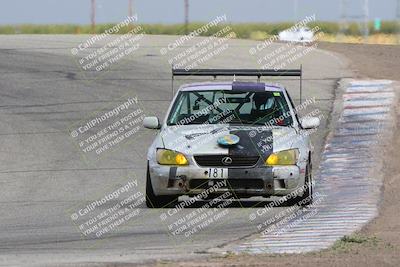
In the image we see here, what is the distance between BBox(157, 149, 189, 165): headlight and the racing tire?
272 millimetres

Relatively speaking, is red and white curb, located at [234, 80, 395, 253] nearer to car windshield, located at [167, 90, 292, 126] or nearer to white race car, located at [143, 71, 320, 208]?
white race car, located at [143, 71, 320, 208]

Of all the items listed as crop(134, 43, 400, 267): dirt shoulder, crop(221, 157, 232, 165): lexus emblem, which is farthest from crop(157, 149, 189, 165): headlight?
crop(134, 43, 400, 267): dirt shoulder

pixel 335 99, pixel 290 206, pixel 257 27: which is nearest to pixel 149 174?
pixel 290 206

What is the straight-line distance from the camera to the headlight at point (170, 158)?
13.8 m

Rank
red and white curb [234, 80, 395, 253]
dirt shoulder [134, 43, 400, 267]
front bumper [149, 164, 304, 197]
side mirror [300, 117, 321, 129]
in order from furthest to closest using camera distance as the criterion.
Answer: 1. side mirror [300, 117, 321, 129]
2. front bumper [149, 164, 304, 197]
3. red and white curb [234, 80, 395, 253]
4. dirt shoulder [134, 43, 400, 267]

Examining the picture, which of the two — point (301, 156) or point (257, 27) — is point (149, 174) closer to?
point (301, 156)

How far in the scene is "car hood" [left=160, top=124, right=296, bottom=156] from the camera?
13859 mm

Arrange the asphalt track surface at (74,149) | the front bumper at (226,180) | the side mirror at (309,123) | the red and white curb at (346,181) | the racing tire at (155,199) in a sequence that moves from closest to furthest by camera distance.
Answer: the asphalt track surface at (74,149)
the red and white curb at (346,181)
the front bumper at (226,180)
the racing tire at (155,199)
the side mirror at (309,123)

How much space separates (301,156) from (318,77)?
50.7ft

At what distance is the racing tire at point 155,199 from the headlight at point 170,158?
272mm

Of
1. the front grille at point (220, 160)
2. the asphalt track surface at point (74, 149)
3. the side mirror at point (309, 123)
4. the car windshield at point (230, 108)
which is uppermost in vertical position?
the car windshield at point (230, 108)

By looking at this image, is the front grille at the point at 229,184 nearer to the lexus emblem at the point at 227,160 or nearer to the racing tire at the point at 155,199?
the lexus emblem at the point at 227,160

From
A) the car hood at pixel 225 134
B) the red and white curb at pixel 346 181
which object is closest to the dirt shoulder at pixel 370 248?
the red and white curb at pixel 346 181

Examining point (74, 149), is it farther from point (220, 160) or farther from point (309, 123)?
point (220, 160)
